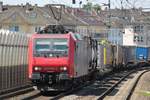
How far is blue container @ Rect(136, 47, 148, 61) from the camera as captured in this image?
7869 centimetres

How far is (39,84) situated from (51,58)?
50.5 inches

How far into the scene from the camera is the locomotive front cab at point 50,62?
25250 millimetres

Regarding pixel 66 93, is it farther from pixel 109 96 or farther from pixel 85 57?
pixel 85 57

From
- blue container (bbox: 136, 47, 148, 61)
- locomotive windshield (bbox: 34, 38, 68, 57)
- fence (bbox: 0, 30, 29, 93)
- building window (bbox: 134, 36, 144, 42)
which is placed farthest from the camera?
building window (bbox: 134, 36, 144, 42)

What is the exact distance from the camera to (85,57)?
30672 millimetres

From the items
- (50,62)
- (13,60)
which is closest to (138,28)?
(13,60)

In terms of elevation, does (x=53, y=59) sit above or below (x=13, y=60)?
above

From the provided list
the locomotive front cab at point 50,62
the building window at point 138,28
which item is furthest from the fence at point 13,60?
the building window at point 138,28

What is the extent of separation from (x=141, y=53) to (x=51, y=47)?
55042mm

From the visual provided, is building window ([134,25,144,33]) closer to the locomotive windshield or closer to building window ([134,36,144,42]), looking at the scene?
building window ([134,36,144,42])

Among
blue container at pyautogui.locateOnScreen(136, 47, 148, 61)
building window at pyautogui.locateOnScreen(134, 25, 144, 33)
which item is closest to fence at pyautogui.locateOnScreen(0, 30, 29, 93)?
blue container at pyautogui.locateOnScreen(136, 47, 148, 61)

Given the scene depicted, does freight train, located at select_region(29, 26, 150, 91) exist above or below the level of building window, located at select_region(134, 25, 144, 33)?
below

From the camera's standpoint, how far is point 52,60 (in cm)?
2542

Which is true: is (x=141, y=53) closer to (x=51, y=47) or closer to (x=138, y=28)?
(x=51, y=47)
